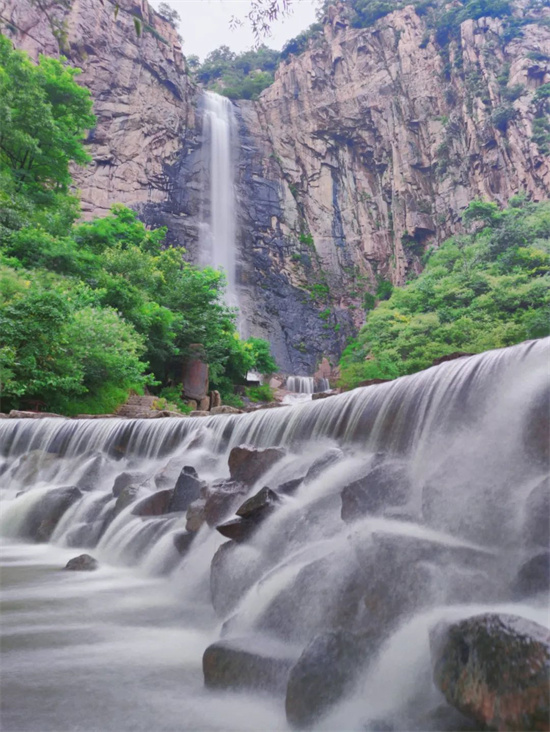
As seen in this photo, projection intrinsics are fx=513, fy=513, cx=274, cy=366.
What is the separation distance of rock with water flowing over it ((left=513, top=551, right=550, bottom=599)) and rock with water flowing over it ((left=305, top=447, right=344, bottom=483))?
2325 mm

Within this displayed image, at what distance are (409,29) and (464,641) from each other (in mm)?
49014

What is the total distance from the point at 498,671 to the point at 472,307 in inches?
694

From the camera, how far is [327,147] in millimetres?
40125

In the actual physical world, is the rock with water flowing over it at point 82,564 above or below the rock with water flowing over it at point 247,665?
below

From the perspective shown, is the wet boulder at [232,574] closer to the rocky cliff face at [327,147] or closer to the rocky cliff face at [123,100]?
the rocky cliff face at [327,147]

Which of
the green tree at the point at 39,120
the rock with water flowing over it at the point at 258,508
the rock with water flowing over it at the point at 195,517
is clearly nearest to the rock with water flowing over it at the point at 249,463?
the rock with water flowing over it at the point at 195,517

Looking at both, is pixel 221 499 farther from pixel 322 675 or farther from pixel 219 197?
pixel 219 197

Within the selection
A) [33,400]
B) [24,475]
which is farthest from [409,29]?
[24,475]

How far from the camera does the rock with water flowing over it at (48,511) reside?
21.5ft

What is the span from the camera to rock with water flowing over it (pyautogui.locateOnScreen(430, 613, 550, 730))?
6.09 ft

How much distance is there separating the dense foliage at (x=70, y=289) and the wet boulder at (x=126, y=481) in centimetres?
619

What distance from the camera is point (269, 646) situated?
2.88m

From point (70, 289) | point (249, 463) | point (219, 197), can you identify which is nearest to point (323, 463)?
point (249, 463)

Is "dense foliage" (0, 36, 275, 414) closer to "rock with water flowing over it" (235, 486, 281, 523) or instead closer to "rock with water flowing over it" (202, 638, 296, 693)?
"rock with water flowing over it" (235, 486, 281, 523)
